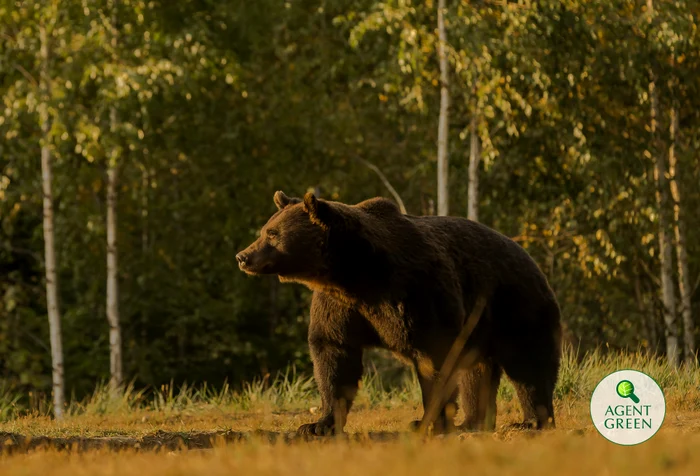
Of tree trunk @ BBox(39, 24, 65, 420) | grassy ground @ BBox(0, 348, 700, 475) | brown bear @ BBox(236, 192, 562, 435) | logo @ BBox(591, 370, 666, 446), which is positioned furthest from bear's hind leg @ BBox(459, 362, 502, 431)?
tree trunk @ BBox(39, 24, 65, 420)

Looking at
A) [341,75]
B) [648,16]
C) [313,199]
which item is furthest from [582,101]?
[313,199]

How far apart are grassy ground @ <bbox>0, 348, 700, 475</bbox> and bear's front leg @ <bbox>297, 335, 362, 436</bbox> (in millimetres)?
262

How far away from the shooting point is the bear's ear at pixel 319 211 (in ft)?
24.8

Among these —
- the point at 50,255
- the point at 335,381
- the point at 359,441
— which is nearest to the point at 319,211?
the point at 335,381

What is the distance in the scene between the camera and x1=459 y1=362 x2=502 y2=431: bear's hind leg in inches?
333

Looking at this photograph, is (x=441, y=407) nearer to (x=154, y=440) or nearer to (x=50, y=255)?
(x=154, y=440)

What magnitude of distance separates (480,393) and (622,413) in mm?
1827

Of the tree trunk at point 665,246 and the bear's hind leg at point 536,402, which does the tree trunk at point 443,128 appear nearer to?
the tree trunk at point 665,246

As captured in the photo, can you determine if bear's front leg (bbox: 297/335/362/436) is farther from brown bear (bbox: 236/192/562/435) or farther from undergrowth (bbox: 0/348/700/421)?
undergrowth (bbox: 0/348/700/421)

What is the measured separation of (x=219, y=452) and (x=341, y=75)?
61.9ft

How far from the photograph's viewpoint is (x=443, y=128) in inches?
640

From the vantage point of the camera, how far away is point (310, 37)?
77.0 ft

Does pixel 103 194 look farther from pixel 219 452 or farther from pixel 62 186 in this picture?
pixel 219 452

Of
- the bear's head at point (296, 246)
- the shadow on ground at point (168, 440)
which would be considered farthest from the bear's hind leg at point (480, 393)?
the bear's head at point (296, 246)
